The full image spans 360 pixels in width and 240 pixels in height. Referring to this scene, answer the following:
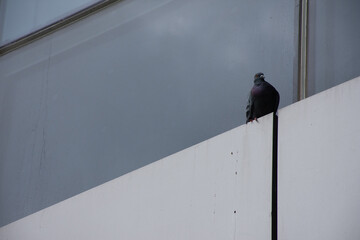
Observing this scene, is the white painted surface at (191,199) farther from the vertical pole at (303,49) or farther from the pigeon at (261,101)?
the vertical pole at (303,49)

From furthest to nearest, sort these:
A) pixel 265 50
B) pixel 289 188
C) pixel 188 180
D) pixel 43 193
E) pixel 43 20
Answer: pixel 43 20 < pixel 43 193 < pixel 265 50 < pixel 188 180 < pixel 289 188

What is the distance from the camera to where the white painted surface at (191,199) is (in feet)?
16.4

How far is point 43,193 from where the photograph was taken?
6730mm

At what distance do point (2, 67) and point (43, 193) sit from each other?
1212 millimetres

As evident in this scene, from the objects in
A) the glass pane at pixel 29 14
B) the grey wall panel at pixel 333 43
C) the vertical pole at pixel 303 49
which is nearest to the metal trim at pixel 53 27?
the glass pane at pixel 29 14

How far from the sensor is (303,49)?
5926mm

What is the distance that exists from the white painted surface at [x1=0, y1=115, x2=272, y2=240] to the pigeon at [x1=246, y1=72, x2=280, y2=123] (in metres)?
0.44

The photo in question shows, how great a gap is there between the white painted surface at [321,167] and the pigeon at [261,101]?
563 millimetres

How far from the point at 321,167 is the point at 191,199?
79cm

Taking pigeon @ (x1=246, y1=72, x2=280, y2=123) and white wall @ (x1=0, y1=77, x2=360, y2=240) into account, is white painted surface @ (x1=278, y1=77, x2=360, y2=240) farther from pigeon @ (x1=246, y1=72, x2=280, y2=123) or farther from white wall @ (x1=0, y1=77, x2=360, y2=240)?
pigeon @ (x1=246, y1=72, x2=280, y2=123)

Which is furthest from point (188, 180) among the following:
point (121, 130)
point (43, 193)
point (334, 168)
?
point (43, 193)

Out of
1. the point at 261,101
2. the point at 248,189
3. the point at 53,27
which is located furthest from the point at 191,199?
the point at 53,27

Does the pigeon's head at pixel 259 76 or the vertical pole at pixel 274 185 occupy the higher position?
the pigeon's head at pixel 259 76

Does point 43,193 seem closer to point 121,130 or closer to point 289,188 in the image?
point 121,130
